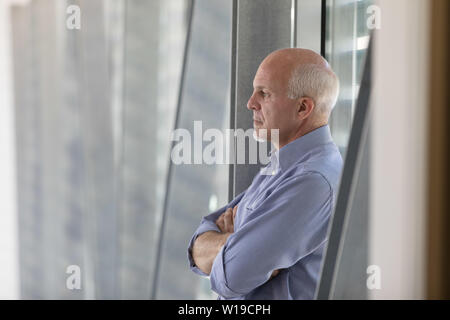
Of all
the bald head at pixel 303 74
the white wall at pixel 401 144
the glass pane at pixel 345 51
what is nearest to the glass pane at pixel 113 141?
the glass pane at pixel 345 51

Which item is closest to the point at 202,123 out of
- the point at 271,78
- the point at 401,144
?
the point at 271,78

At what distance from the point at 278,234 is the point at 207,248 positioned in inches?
13.1

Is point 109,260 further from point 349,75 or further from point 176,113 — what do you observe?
point 349,75

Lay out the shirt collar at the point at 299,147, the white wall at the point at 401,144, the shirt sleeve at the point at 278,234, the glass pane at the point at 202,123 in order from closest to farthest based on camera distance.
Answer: the white wall at the point at 401,144, the shirt sleeve at the point at 278,234, the shirt collar at the point at 299,147, the glass pane at the point at 202,123

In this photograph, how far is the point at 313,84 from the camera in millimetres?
1959

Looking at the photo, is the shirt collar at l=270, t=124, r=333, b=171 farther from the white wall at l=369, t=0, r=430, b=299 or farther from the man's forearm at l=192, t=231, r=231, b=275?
the white wall at l=369, t=0, r=430, b=299

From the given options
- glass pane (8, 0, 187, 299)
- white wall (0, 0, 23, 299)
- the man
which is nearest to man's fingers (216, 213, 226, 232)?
the man

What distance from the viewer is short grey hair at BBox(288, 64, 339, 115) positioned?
6.41 ft

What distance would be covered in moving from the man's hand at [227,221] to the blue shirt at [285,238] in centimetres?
17

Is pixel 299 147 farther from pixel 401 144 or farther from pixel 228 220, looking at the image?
pixel 401 144

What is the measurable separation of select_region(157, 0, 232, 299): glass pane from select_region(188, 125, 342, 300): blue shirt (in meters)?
1.73

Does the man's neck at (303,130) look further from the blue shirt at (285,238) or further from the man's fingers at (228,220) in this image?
the man's fingers at (228,220)

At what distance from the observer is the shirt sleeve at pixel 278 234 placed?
1750 mm

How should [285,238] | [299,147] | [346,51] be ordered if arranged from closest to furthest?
[285,238] → [299,147] → [346,51]
